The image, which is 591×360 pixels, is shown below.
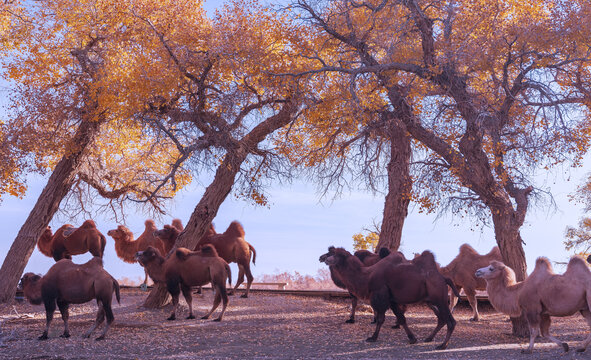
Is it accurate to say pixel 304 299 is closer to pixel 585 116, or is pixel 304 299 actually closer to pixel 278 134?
pixel 278 134

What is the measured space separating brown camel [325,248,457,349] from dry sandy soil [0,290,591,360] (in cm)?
51

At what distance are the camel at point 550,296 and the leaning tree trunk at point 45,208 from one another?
13411mm

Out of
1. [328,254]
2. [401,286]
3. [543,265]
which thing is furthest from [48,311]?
[543,265]

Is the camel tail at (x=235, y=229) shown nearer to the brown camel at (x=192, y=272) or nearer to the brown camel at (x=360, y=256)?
the brown camel at (x=192, y=272)


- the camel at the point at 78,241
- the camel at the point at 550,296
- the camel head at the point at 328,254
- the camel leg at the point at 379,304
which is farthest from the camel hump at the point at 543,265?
the camel at the point at 78,241

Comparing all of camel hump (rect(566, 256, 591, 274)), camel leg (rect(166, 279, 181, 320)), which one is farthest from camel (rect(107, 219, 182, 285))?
camel hump (rect(566, 256, 591, 274))

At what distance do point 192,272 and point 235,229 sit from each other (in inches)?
210

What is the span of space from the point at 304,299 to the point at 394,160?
5.30m

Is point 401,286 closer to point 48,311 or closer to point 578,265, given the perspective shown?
point 578,265

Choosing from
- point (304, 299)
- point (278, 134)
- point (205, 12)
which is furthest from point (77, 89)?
point (304, 299)

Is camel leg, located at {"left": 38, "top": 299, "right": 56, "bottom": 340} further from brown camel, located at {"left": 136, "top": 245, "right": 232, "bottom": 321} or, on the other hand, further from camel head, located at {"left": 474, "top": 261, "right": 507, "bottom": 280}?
camel head, located at {"left": 474, "top": 261, "right": 507, "bottom": 280}

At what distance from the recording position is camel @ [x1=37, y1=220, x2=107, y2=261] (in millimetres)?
21312

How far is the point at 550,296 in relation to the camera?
11.2 meters

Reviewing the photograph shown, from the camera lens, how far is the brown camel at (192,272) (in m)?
14.3
